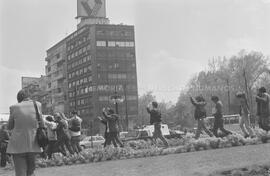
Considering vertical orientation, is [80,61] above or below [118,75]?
above

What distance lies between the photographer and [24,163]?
7.40 m

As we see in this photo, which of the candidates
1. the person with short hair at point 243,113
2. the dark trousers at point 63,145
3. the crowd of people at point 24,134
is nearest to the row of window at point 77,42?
the person with short hair at point 243,113

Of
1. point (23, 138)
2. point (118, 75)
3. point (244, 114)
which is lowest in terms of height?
point (23, 138)

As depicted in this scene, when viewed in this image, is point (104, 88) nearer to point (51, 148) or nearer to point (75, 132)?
point (75, 132)

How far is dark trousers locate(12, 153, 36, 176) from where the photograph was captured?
7332mm

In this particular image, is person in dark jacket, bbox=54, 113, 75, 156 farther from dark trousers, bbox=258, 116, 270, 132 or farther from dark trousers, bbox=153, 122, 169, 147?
dark trousers, bbox=258, 116, 270, 132

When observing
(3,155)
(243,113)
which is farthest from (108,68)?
(243,113)

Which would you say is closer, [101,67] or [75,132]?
[75,132]

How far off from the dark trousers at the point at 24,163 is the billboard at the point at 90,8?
110m

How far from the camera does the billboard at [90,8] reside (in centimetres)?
11675

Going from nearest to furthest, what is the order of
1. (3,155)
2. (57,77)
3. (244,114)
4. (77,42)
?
(244,114), (3,155), (77,42), (57,77)

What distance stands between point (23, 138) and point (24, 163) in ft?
1.30

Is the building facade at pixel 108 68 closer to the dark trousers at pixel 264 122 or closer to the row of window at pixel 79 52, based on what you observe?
the row of window at pixel 79 52

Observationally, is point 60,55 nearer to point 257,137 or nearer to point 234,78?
point 234,78
